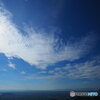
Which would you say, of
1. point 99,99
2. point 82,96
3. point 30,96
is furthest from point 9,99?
point 99,99

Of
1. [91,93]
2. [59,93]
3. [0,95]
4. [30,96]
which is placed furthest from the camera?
[30,96]

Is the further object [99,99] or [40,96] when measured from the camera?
[40,96]

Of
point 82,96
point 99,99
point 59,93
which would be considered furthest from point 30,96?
point 99,99

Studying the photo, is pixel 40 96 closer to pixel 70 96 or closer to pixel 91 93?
pixel 70 96

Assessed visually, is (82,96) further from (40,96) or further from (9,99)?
(9,99)

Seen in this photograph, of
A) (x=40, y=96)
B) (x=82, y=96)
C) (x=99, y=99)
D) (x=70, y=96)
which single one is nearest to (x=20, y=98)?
(x=40, y=96)

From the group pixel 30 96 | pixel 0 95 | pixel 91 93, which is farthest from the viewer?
pixel 30 96

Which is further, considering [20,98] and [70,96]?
[20,98]

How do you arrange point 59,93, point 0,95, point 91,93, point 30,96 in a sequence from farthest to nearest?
point 30,96 < point 0,95 < point 59,93 < point 91,93
